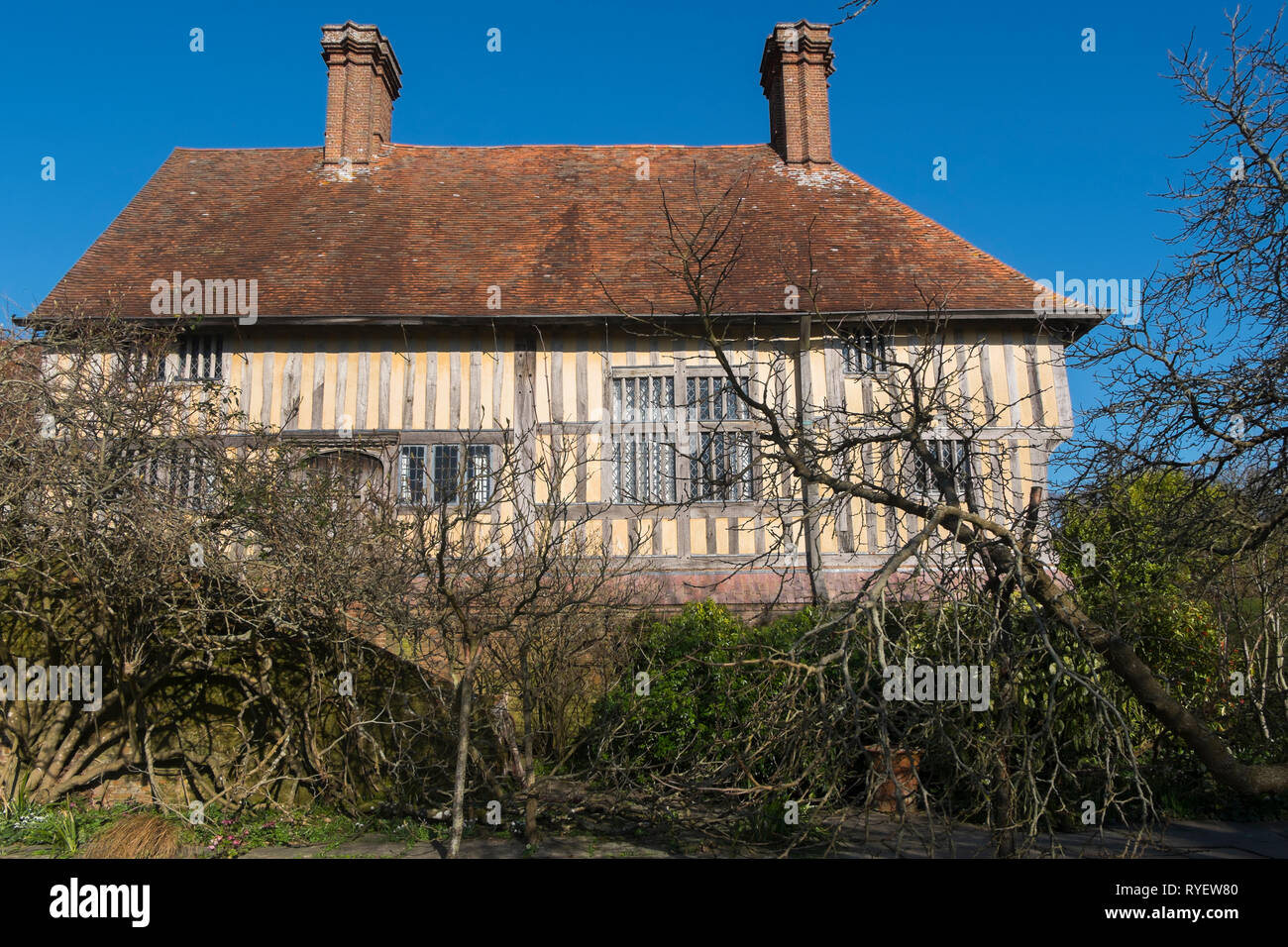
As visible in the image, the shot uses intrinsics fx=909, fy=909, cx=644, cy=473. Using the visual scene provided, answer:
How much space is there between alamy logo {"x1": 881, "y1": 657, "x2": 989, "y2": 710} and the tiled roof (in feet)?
17.8

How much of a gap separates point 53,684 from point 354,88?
1012cm

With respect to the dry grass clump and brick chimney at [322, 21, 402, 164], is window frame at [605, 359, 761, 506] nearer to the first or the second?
the dry grass clump

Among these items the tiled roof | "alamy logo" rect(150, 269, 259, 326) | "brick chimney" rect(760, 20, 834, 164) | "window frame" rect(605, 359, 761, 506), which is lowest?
"window frame" rect(605, 359, 761, 506)

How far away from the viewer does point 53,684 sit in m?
6.38

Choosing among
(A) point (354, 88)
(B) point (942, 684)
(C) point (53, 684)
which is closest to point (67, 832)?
(C) point (53, 684)

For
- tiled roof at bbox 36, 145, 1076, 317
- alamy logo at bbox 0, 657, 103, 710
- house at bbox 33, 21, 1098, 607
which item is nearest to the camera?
alamy logo at bbox 0, 657, 103, 710

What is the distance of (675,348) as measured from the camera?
10.6 meters

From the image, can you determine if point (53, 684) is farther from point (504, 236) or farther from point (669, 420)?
point (504, 236)

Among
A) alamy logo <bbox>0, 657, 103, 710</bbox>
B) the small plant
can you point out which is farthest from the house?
the small plant

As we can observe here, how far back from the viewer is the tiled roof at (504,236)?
10.6 metres

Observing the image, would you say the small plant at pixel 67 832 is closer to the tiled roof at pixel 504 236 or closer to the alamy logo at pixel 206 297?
the alamy logo at pixel 206 297

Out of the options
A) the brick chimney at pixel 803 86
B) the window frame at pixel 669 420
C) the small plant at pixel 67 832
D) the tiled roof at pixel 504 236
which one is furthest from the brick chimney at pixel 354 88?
the small plant at pixel 67 832

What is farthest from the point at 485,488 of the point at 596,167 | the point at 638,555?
the point at 596,167
